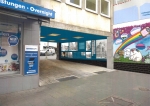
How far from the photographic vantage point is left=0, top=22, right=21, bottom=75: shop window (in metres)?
5.23

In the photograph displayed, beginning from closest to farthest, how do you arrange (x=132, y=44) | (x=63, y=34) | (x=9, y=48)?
(x=9, y=48) < (x=132, y=44) < (x=63, y=34)

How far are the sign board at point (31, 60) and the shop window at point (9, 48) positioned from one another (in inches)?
15.4

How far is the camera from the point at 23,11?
14.3 ft

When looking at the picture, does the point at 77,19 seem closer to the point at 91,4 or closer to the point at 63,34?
the point at 63,34

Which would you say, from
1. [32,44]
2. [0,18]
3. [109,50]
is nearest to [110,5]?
[109,50]

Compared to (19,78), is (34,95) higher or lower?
lower

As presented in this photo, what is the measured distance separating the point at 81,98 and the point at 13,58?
3402 millimetres

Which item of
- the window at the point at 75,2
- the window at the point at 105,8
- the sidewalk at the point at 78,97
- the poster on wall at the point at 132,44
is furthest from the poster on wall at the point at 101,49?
the sidewalk at the point at 78,97

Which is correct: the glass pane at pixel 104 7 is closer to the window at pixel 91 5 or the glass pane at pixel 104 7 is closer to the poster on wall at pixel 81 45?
the window at pixel 91 5

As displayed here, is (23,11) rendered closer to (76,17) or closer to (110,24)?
(76,17)

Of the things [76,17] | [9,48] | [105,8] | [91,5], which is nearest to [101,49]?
[105,8]

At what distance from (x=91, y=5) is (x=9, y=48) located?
22.9 feet

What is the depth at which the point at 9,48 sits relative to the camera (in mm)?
5434

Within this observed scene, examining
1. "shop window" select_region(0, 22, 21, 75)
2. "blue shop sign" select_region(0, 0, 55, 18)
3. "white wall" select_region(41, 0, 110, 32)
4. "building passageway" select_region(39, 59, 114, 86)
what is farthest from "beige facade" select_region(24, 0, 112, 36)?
"building passageway" select_region(39, 59, 114, 86)
